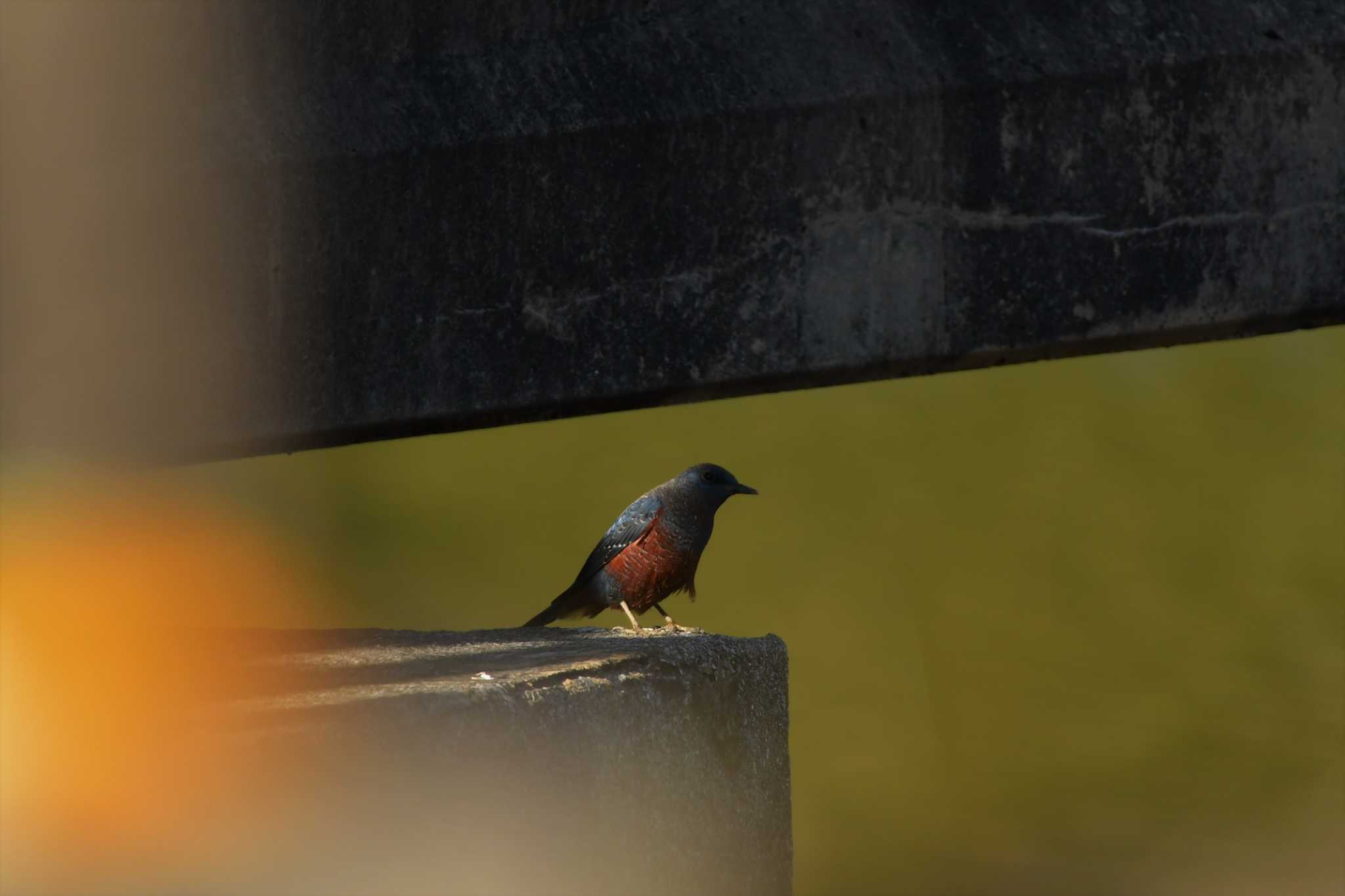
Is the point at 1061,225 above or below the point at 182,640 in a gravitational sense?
above

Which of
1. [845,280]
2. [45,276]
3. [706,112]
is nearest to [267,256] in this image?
[45,276]

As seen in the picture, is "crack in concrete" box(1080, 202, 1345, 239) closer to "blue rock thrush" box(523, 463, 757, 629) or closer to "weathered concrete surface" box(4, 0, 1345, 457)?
"weathered concrete surface" box(4, 0, 1345, 457)

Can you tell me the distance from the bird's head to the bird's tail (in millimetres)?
504

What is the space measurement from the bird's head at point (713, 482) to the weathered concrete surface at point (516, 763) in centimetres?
127

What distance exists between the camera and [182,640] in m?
3.69

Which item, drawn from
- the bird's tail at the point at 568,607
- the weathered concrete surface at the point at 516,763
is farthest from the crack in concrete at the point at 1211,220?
the bird's tail at the point at 568,607

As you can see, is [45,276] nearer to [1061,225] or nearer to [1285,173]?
[1061,225]

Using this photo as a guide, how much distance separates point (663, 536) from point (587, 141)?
142cm

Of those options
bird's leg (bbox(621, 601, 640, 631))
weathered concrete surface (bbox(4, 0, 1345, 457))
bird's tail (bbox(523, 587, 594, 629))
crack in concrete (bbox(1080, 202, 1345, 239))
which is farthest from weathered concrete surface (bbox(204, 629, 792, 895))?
crack in concrete (bbox(1080, 202, 1345, 239))

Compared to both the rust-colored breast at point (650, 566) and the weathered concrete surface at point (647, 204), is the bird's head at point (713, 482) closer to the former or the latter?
the rust-colored breast at point (650, 566)

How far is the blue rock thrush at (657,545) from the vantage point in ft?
16.7

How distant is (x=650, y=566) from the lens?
5066mm

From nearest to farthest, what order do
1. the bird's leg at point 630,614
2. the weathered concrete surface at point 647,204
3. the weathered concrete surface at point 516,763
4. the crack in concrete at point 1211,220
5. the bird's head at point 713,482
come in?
the weathered concrete surface at point 516,763, the weathered concrete surface at point 647,204, the crack in concrete at point 1211,220, the bird's leg at point 630,614, the bird's head at point 713,482

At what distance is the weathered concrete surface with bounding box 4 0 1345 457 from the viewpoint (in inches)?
159
